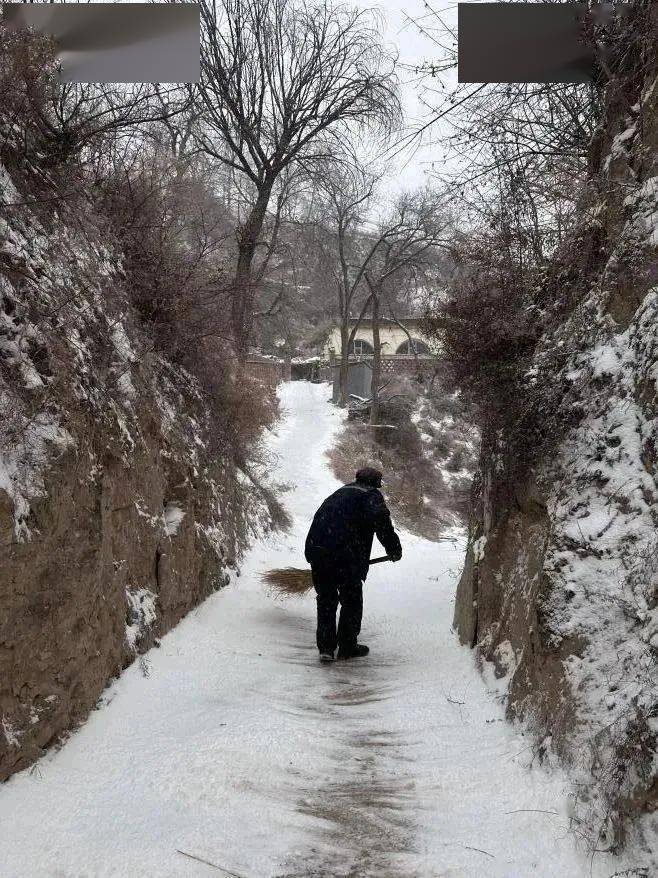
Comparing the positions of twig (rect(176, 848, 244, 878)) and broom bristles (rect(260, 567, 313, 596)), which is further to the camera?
broom bristles (rect(260, 567, 313, 596))

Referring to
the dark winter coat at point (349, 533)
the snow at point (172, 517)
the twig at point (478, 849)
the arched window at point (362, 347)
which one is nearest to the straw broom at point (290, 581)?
the dark winter coat at point (349, 533)

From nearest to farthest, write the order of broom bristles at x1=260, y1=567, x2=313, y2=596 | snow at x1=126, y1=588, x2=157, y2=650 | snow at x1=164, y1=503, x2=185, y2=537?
snow at x1=126, y1=588, x2=157, y2=650 < snow at x1=164, y1=503, x2=185, y2=537 < broom bristles at x1=260, y1=567, x2=313, y2=596

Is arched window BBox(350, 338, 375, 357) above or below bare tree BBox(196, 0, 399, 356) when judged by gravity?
below

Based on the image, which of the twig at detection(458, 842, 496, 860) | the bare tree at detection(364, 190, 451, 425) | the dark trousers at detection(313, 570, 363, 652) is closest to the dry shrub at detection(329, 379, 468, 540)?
the bare tree at detection(364, 190, 451, 425)

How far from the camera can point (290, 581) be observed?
25.5ft

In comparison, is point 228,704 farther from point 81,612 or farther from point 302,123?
point 302,123

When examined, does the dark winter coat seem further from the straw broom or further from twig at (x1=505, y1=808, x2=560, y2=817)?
twig at (x1=505, y1=808, x2=560, y2=817)

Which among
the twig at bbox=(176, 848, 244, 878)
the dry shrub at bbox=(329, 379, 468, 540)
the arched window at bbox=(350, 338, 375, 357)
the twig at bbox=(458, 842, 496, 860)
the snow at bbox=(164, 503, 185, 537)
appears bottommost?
the dry shrub at bbox=(329, 379, 468, 540)

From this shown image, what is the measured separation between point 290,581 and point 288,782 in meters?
4.26

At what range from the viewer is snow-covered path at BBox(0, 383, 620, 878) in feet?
9.09

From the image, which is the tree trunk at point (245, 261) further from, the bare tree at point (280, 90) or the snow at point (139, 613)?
the snow at point (139, 613)

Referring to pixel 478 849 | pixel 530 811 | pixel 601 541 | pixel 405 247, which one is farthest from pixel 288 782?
pixel 405 247

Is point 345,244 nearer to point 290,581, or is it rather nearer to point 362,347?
A: point 362,347

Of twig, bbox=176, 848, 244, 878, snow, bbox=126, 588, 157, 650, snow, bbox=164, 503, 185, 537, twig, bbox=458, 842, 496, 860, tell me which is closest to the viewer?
twig, bbox=176, 848, 244, 878
